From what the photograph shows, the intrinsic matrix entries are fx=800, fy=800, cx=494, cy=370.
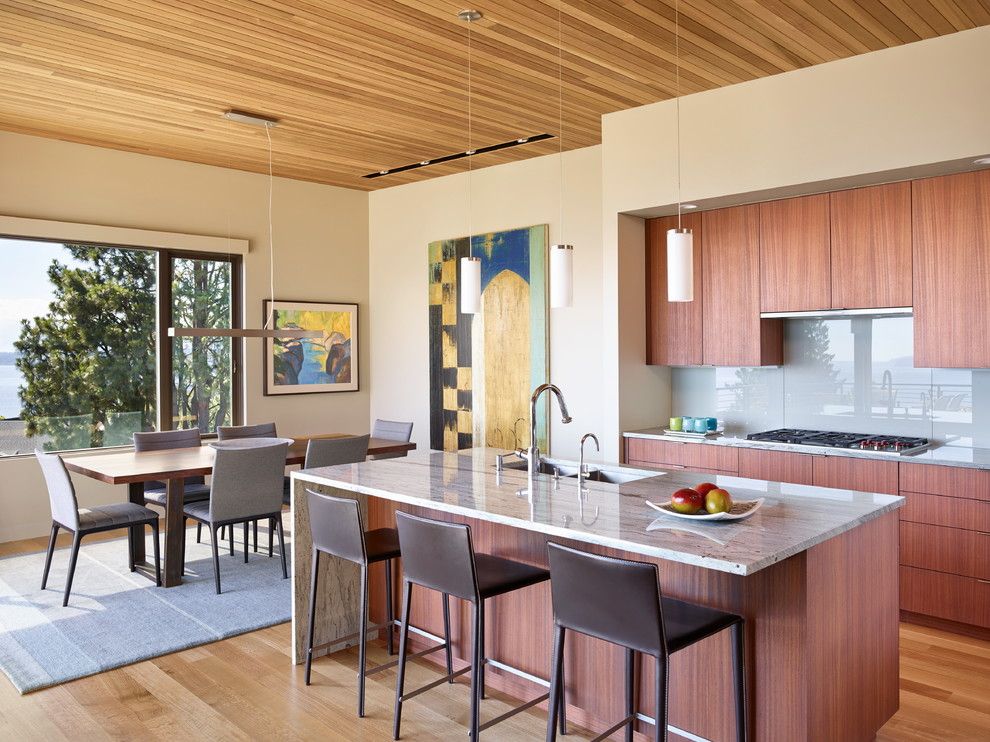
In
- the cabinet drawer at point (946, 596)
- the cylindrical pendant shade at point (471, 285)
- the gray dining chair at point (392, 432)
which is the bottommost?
the cabinet drawer at point (946, 596)

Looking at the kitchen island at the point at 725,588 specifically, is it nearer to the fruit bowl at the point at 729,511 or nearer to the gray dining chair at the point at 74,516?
the fruit bowl at the point at 729,511

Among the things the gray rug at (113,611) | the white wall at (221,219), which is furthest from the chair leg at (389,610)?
the white wall at (221,219)

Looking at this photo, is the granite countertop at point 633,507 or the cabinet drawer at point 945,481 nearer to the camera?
the granite countertop at point 633,507

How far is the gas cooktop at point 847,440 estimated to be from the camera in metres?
4.16

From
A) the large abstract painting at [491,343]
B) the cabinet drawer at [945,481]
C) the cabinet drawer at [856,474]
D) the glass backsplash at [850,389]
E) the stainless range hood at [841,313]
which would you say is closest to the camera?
the cabinet drawer at [945,481]

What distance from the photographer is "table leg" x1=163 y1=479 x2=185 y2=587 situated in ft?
15.6

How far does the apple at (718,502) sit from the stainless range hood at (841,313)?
7.50 feet

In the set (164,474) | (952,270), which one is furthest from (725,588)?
(164,474)

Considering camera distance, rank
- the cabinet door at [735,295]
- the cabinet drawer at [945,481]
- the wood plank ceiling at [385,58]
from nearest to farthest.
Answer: the wood plank ceiling at [385,58] < the cabinet drawer at [945,481] < the cabinet door at [735,295]

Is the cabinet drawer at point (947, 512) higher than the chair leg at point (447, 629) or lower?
higher

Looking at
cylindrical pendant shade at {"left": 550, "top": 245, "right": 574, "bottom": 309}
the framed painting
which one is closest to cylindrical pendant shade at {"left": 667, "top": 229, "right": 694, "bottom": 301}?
cylindrical pendant shade at {"left": 550, "top": 245, "right": 574, "bottom": 309}

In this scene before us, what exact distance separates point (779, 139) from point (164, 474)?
391 centimetres

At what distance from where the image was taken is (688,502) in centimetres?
254

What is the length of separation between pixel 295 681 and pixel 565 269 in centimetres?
212
